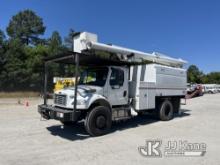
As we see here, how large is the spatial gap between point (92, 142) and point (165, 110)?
5203 millimetres

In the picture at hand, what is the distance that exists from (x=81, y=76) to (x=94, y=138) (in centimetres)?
293

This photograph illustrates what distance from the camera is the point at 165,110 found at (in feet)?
36.3

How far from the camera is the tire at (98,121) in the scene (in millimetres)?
7441

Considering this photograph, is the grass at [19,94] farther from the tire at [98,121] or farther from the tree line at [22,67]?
the tire at [98,121]

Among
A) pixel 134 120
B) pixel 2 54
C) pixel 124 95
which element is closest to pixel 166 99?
pixel 134 120

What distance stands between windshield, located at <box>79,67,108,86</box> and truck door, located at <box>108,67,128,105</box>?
287mm

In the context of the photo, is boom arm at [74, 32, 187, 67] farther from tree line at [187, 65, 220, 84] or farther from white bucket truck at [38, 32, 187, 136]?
tree line at [187, 65, 220, 84]

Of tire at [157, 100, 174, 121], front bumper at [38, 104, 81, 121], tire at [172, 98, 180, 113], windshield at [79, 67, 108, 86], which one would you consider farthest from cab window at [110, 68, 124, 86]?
tire at [172, 98, 180, 113]

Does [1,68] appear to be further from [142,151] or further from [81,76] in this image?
[142,151]
